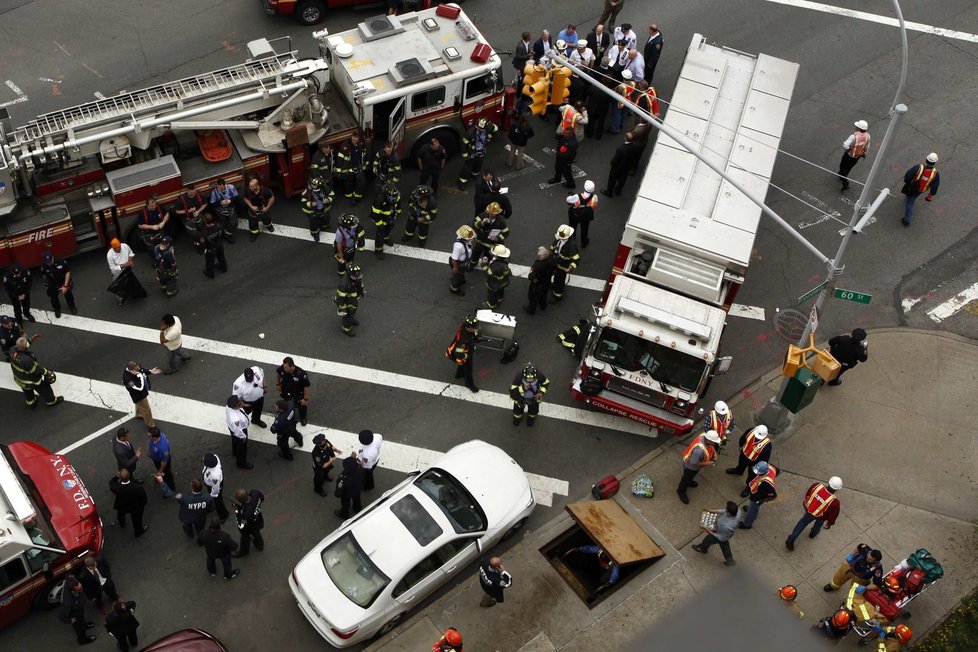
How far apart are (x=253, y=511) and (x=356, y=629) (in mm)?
2206

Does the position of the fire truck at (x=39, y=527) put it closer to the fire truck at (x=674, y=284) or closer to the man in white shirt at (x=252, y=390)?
the man in white shirt at (x=252, y=390)

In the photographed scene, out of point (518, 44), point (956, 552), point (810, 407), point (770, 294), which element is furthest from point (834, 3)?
point (956, 552)

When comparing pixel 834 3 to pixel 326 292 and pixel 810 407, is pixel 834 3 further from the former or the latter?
pixel 326 292

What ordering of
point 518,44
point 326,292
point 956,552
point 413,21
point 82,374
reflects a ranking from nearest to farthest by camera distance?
point 956,552 < point 82,374 < point 326,292 < point 413,21 < point 518,44

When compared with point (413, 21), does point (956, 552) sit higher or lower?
lower

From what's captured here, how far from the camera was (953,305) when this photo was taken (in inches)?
772

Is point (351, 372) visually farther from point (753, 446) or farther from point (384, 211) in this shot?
point (753, 446)

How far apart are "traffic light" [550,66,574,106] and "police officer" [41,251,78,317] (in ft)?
34.0

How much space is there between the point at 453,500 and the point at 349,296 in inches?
179

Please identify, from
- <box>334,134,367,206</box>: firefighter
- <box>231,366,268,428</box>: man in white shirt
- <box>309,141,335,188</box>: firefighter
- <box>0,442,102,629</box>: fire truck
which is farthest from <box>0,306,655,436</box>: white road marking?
<box>334,134,367,206</box>: firefighter

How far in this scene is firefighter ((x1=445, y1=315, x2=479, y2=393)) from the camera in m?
16.5

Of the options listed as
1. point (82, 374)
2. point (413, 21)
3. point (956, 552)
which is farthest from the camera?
point (413, 21)

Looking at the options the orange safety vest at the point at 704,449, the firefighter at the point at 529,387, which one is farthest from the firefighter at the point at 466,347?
the orange safety vest at the point at 704,449

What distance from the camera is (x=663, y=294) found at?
53.6ft
